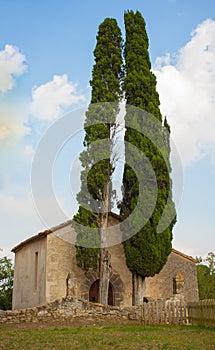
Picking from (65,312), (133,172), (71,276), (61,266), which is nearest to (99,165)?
(133,172)

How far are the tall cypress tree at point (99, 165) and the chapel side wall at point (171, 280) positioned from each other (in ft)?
9.95

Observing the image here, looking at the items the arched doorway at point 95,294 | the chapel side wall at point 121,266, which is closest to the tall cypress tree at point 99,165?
the chapel side wall at point 121,266

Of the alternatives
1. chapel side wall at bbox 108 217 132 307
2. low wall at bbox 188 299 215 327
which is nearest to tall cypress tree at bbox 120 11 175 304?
chapel side wall at bbox 108 217 132 307

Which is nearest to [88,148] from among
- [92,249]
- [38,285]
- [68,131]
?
[68,131]

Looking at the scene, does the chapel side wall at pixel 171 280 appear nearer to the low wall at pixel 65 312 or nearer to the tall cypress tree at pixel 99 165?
the tall cypress tree at pixel 99 165

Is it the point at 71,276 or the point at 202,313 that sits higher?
the point at 71,276

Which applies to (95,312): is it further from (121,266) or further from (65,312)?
(121,266)

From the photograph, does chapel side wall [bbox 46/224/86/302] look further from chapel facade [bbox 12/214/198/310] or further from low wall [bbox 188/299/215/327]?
low wall [bbox 188/299/215/327]

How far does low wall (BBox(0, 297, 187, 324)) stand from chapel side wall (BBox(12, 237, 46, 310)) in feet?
9.47

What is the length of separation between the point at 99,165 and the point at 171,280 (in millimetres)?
7025

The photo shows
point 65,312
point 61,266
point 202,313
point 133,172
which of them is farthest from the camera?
point 133,172

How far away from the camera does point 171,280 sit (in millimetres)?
21234

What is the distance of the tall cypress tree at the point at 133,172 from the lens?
1862cm

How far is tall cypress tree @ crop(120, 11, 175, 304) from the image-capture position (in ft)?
61.1
